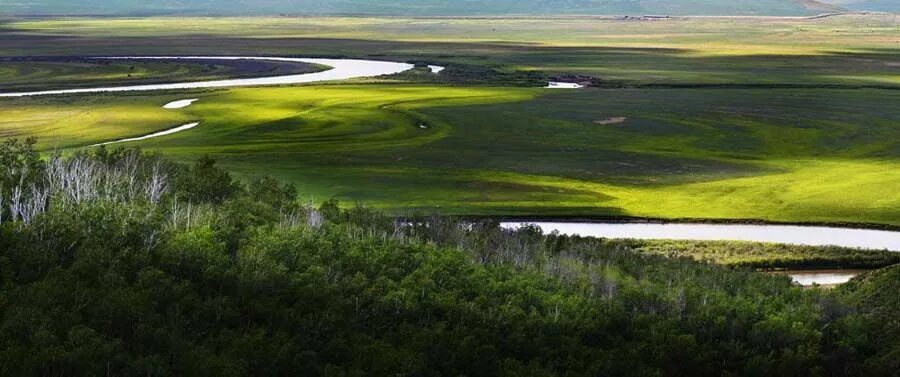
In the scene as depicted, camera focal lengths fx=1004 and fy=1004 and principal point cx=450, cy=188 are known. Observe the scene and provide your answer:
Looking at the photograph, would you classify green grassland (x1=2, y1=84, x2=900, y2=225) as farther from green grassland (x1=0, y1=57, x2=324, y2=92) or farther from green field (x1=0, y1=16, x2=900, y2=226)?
green grassland (x1=0, y1=57, x2=324, y2=92)

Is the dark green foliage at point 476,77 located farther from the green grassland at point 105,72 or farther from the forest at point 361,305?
the forest at point 361,305

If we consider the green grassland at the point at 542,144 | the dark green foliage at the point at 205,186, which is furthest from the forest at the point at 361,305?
the green grassland at the point at 542,144

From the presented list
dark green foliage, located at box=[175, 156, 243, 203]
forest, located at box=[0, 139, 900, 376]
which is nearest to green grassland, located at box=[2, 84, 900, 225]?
dark green foliage, located at box=[175, 156, 243, 203]

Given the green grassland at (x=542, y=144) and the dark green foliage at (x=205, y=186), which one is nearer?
the dark green foliage at (x=205, y=186)

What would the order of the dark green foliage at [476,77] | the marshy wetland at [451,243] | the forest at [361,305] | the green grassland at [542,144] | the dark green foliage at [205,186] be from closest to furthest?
the forest at [361,305] → the marshy wetland at [451,243] → the dark green foliage at [205,186] → the green grassland at [542,144] → the dark green foliage at [476,77]

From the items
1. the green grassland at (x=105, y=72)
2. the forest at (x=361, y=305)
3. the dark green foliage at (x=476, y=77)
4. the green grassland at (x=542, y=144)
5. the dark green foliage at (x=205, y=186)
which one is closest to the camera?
the forest at (x=361, y=305)

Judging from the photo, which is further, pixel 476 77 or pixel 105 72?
pixel 105 72

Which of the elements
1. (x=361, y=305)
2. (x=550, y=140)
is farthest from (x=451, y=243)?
(x=550, y=140)

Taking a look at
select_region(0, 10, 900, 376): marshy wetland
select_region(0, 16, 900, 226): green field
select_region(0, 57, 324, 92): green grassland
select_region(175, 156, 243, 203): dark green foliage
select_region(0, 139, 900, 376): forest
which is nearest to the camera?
select_region(0, 139, 900, 376): forest

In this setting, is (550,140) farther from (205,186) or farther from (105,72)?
(105,72)

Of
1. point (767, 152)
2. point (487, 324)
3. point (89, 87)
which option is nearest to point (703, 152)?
point (767, 152)
